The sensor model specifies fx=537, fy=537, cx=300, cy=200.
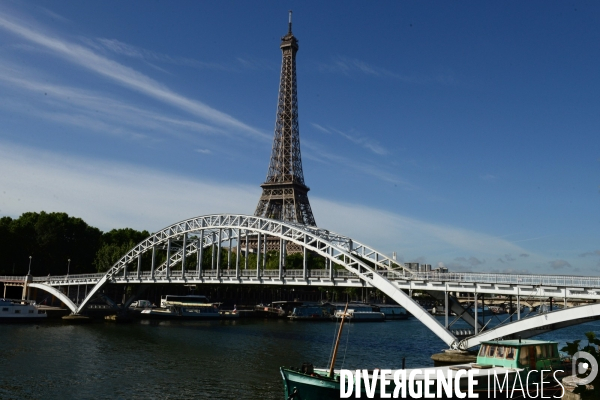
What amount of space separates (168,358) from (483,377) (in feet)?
84.3

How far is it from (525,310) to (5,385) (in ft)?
326

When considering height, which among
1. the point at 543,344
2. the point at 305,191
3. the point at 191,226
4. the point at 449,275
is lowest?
the point at 543,344

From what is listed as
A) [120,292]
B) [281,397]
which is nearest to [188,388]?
[281,397]

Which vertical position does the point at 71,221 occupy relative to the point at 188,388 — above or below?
above

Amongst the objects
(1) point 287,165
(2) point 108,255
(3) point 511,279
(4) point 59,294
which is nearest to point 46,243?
(2) point 108,255

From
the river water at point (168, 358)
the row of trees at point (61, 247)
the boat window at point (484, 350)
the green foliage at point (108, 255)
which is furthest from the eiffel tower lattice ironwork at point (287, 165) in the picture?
the boat window at point (484, 350)

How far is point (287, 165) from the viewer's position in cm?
12356

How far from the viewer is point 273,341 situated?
177 feet

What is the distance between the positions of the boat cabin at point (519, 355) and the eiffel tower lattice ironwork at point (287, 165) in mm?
83440

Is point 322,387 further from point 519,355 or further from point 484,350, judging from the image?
point 519,355

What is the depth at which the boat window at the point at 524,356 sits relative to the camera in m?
26.1

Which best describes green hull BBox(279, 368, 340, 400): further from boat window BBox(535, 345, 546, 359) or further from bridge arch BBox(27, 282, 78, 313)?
bridge arch BBox(27, 282, 78, 313)

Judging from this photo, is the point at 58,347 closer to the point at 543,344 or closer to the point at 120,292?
the point at 543,344

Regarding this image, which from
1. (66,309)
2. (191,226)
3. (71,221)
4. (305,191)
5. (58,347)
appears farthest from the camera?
(305,191)
